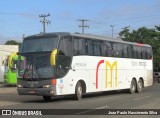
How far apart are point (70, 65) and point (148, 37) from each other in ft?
184

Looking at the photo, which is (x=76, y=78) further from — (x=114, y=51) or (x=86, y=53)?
(x=114, y=51)

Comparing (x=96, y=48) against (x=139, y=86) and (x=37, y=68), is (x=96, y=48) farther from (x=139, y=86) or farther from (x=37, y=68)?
(x=139, y=86)

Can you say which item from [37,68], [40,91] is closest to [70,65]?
[37,68]

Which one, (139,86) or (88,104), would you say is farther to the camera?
(139,86)

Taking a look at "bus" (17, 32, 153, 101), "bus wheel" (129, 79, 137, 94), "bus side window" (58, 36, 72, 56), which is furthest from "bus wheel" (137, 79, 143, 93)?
"bus side window" (58, 36, 72, 56)

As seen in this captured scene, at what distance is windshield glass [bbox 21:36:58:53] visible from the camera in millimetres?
22484

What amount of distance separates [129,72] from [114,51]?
9.05 ft

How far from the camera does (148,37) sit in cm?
7775

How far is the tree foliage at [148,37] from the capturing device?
247 feet

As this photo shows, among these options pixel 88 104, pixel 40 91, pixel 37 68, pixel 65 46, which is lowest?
pixel 88 104

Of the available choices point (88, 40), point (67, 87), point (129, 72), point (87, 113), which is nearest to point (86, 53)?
point (88, 40)

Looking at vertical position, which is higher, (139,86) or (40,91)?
(40,91)

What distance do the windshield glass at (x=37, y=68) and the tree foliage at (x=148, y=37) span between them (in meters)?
54.0

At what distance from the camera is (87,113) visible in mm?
16328
